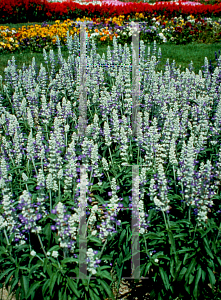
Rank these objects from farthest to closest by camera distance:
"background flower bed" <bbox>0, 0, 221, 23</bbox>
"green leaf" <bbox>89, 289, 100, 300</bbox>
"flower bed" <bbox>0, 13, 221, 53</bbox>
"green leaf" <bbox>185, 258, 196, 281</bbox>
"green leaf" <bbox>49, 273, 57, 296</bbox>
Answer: "background flower bed" <bbox>0, 0, 221, 23</bbox>, "flower bed" <bbox>0, 13, 221, 53</bbox>, "green leaf" <bbox>185, 258, 196, 281</bbox>, "green leaf" <bbox>89, 289, 100, 300</bbox>, "green leaf" <bbox>49, 273, 57, 296</bbox>

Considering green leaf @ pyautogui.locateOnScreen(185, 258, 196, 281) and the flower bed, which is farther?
the flower bed

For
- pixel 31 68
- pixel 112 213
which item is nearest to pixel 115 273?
pixel 112 213

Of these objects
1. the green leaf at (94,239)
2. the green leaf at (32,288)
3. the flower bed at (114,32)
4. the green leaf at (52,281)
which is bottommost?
the green leaf at (32,288)

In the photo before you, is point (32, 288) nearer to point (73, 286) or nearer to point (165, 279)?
point (73, 286)

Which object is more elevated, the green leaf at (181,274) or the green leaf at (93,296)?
the green leaf at (181,274)

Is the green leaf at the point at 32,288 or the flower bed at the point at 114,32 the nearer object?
the green leaf at the point at 32,288

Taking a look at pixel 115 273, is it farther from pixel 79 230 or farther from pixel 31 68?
pixel 31 68

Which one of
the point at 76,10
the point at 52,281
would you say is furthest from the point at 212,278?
the point at 76,10

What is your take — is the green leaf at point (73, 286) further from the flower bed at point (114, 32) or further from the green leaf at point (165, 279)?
the flower bed at point (114, 32)

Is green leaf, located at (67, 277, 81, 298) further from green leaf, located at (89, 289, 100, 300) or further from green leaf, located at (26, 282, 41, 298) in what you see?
green leaf, located at (26, 282, 41, 298)

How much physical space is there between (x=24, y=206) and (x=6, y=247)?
809 millimetres

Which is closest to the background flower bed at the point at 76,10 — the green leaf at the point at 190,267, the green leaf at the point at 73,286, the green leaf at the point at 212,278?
the green leaf at the point at 190,267

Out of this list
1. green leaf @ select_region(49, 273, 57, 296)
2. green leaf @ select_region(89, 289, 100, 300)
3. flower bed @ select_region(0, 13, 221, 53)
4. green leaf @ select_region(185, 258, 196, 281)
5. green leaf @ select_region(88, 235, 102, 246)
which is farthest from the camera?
flower bed @ select_region(0, 13, 221, 53)

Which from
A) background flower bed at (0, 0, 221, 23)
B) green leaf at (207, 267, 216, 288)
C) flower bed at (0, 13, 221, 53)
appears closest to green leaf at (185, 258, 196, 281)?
green leaf at (207, 267, 216, 288)
